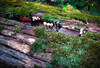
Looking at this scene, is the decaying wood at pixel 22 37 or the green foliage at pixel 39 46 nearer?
the green foliage at pixel 39 46

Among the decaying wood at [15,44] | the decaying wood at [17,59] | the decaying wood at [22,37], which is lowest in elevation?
the decaying wood at [17,59]

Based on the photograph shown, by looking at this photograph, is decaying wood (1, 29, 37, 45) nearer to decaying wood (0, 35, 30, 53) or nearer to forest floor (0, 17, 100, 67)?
forest floor (0, 17, 100, 67)

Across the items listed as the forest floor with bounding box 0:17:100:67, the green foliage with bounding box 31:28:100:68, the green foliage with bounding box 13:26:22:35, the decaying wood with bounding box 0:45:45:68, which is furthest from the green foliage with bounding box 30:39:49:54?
the green foliage with bounding box 13:26:22:35

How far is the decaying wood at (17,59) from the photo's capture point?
104 inches

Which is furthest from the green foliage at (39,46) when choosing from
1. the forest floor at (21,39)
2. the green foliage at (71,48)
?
the forest floor at (21,39)

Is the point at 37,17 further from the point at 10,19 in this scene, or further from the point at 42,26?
the point at 10,19

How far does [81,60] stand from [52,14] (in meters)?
2.04

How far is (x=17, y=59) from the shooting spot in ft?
9.30

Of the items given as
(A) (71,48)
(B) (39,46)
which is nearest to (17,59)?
(B) (39,46)

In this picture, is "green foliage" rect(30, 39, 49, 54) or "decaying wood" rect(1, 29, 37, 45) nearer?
"green foliage" rect(30, 39, 49, 54)

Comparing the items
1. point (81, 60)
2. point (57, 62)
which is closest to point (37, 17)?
point (57, 62)

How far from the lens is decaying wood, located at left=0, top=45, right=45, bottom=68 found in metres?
2.64

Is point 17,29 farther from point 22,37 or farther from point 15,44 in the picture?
point 15,44

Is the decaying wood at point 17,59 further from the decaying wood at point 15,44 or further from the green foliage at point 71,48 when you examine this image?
the green foliage at point 71,48
